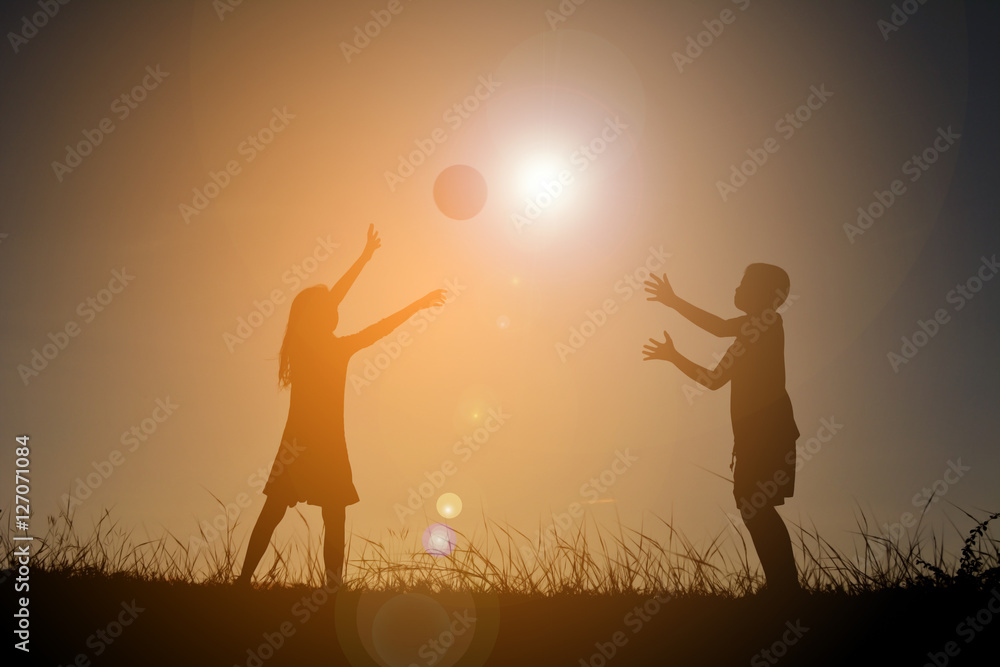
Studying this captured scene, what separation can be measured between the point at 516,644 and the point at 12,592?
3694mm

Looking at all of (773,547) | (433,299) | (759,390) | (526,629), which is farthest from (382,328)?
(773,547)

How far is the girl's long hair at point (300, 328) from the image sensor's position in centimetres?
603

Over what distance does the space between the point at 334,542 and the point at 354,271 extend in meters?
2.42

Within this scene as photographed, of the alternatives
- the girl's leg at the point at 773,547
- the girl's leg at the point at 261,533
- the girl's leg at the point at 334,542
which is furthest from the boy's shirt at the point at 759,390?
the girl's leg at the point at 261,533

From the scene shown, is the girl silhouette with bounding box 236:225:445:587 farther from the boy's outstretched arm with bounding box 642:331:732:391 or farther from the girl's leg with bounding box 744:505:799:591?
the girl's leg with bounding box 744:505:799:591

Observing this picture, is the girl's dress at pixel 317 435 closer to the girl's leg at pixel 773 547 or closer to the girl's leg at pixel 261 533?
the girl's leg at pixel 261 533

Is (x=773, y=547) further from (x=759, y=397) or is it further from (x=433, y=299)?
(x=433, y=299)

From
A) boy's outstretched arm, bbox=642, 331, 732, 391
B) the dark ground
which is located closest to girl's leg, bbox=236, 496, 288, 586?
the dark ground

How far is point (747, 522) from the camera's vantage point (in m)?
5.23

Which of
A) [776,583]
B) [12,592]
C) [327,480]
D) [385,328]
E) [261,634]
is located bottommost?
[12,592]

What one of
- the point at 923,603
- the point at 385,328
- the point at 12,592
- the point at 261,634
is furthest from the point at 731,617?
the point at 12,592

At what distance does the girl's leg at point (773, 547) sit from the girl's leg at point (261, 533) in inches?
152

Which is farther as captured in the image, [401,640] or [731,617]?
[731,617]

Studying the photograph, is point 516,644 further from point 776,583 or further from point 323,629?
point 776,583
